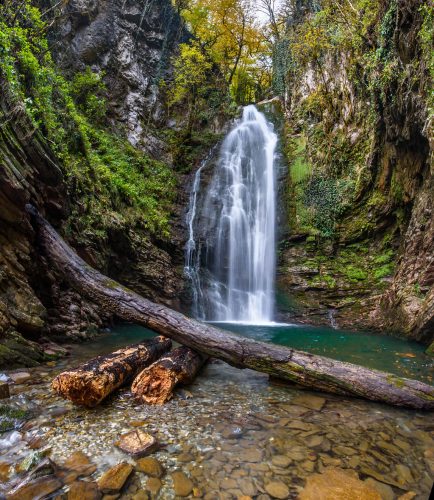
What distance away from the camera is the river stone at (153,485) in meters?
2.11

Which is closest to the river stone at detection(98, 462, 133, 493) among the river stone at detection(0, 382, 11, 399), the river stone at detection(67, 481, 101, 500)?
the river stone at detection(67, 481, 101, 500)

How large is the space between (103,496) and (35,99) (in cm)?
674

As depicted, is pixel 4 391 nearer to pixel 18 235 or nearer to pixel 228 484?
pixel 228 484

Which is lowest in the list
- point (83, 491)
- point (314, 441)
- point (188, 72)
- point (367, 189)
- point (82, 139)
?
point (314, 441)

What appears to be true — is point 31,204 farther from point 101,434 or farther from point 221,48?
point 221,48

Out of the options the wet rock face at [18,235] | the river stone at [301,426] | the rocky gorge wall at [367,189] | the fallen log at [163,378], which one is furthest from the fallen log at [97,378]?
the rocky gorge wall at [367,189]

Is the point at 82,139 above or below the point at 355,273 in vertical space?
above

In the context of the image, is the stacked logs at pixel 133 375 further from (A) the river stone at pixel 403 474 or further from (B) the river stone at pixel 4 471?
(A) the river stone at pixel 403 474

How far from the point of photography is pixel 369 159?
35.0 feet

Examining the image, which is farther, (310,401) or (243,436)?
(310,401)

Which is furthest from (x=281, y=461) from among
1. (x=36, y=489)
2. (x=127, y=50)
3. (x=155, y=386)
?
(x=127, y=50)

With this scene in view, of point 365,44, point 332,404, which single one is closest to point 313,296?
point 332,404

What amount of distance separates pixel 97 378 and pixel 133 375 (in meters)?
0.75

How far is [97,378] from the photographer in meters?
3.20
